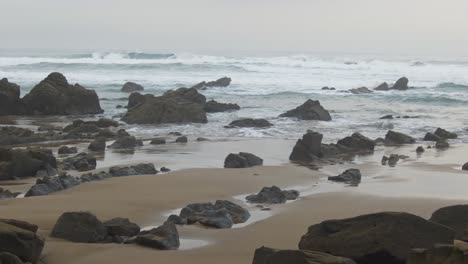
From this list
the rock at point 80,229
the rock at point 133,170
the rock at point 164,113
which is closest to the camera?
the rock at point 80,229

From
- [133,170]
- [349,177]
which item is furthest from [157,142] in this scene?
[349,177]

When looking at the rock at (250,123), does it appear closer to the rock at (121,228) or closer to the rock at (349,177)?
the rock at (349,177)

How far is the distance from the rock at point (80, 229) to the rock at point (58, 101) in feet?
62.4

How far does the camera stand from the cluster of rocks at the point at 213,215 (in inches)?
277

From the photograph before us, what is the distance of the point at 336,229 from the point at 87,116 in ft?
64.9

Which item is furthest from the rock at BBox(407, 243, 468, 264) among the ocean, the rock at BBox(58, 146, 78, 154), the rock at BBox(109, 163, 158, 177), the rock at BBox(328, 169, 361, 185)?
the ocean

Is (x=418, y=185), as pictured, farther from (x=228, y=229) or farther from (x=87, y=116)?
(x=87, y=116)

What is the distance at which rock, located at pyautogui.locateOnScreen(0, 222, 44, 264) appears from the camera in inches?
191

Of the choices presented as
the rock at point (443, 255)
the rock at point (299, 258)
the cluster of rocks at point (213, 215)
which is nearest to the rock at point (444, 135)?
the cluster of rocks at point (213, 215)

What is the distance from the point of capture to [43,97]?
79.9 ft

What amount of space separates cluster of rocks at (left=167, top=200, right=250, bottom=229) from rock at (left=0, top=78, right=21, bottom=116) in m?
18.2

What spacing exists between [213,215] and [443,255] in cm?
373

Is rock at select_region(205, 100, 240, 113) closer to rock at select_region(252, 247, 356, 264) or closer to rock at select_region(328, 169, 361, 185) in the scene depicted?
rock at select_region(328, 169, 361, 185)

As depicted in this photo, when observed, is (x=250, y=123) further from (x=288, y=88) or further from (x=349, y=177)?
(x=288, y=88)
